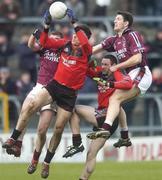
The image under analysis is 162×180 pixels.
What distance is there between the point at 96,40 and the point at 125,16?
26.6 feet

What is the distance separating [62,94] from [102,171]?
4.21 m

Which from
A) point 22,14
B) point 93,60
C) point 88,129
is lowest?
point 88,129

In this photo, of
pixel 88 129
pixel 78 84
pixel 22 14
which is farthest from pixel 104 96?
pixel 22 14

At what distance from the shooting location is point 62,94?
19.1 metres

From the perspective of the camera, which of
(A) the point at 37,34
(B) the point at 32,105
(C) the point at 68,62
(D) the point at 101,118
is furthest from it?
(D) the point at 101,118

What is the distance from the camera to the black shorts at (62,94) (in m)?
19.1

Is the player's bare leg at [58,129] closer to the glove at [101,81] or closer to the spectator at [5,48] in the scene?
the glove at [101,81]

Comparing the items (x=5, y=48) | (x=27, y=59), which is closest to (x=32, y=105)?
(x=27, y=59)

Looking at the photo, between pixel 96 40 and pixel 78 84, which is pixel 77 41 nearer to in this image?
pixel 78 84

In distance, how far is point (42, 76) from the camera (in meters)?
19.8

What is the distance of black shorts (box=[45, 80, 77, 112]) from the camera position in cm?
1908

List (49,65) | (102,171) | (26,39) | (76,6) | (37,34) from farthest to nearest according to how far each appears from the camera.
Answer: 1. (76,6)
2. (26,39)
3. (102,171)
4. (49,65)
5. (37,34)

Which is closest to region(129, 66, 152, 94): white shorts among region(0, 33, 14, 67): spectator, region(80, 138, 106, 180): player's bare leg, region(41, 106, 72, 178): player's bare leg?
region(80, 138, 106, 180): player's bare leg

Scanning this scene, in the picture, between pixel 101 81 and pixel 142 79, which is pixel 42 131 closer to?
pixel 101 81
